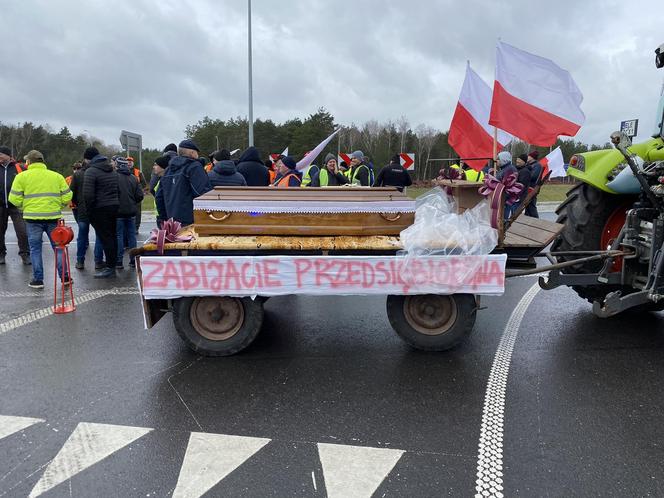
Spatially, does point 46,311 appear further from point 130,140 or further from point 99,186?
point 130,140

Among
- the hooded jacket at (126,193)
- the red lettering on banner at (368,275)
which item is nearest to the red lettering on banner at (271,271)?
the red lettering on banner at (368,275)

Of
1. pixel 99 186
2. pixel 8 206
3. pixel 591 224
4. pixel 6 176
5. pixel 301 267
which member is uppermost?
pixel 6 176

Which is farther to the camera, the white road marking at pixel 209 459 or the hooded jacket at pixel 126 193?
the hooded jacket at pixel 126 193

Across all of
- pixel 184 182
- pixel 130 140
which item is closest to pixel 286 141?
pixel 130 140

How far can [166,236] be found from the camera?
396 cm

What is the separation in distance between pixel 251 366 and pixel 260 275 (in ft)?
2.48

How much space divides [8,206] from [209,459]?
7906mm

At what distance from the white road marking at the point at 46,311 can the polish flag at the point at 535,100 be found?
200 inches

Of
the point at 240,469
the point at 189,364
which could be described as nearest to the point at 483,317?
the point at 189,364

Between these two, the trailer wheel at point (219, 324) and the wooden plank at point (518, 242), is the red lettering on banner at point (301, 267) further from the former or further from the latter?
the wooden plank at point (518, 242)

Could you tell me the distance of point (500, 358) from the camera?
413cm

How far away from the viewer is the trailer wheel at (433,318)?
159 inches

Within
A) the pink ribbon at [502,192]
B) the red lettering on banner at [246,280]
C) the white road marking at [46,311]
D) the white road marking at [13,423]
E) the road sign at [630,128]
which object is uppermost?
the road sign at [630,128]

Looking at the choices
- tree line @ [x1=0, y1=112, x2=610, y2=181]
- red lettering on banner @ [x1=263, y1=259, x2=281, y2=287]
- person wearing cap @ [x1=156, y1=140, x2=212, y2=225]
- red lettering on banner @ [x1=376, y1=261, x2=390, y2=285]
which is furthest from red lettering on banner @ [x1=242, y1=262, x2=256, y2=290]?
tree line @ [x1=0, y1=112, x2=610, y2=181]
